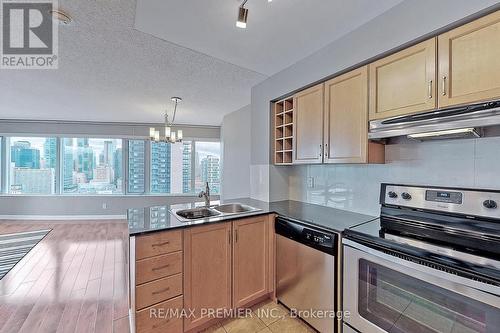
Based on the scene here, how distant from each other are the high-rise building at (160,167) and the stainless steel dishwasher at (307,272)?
4763mm

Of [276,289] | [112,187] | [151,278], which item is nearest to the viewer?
[151,278]

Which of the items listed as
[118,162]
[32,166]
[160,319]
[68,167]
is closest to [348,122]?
[160,319]

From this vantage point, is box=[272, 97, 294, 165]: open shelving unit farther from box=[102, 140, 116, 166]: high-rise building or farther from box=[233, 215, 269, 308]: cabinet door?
box=[102, 140, 116, 166]: high-rise building

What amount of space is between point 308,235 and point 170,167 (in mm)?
5185

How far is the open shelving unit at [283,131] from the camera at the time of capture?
2703 millimetres

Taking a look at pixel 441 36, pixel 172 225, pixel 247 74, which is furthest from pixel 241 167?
pixel 441 36

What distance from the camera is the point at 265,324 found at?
80.6 inches

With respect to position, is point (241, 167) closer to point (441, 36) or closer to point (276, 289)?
point (276, 289)

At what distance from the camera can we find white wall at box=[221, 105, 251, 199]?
443cm

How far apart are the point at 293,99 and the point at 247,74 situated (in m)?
0.70

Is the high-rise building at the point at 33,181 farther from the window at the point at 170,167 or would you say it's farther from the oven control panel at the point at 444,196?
the oven control panel at the point at 444,196

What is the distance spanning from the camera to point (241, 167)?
461 cm

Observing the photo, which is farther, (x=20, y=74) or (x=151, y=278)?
(x=20, y=74)

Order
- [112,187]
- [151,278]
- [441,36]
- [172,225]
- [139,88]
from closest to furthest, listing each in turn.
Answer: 1. [441,36]
2. [151,278]
3. [172,225]
4. [139,88]
5. [112,187]
